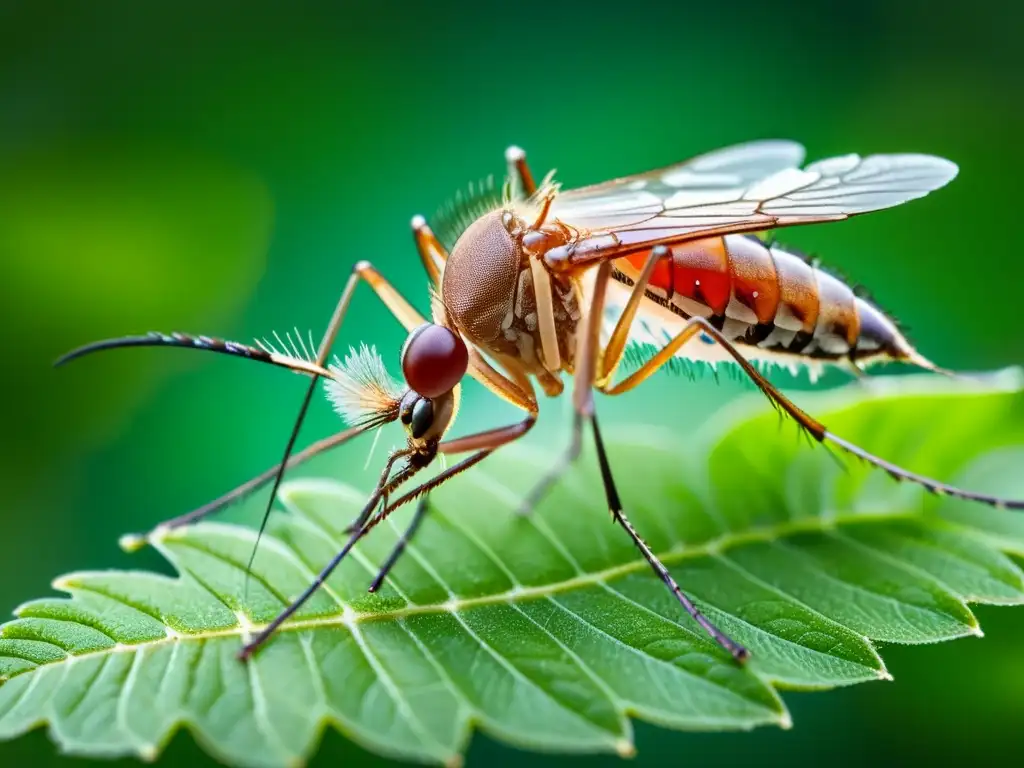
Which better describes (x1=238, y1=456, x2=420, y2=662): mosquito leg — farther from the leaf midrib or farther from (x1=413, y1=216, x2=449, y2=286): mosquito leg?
(x1=413, y1=216, x2=449, y2=286): mosquito leg

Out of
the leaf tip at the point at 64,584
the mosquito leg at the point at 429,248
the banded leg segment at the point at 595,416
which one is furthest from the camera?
the mosquito leg at the point at 429,248

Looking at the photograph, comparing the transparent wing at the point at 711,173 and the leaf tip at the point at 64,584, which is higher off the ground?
the transparent wing at the point at 711,173

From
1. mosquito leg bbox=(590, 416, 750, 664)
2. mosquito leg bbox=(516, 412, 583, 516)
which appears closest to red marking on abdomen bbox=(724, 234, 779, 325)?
mosquito leg bbox=(516, 412, 583, 516)

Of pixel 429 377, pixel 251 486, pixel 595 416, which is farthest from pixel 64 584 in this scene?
pixel 595 416

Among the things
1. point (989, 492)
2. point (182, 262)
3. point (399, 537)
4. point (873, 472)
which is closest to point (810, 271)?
point (873, 472)

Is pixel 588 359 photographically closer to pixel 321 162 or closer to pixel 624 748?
pixel 624 748

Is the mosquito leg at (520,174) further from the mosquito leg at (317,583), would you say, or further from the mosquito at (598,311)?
the mosquito leg at (317,583)

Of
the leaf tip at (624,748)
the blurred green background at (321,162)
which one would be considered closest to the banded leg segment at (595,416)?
the leaf tip at (624,748)
